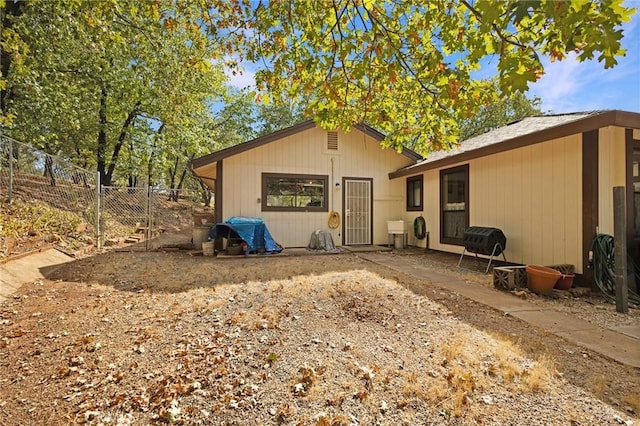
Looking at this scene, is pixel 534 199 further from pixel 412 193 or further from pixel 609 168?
pixel 412 193

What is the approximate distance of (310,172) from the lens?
9172mm

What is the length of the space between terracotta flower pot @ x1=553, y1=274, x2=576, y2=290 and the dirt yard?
31cm

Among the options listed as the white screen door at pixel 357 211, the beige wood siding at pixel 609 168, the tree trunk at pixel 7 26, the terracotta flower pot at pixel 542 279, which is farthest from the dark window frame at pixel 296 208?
the tree trunk at pixel 7 26

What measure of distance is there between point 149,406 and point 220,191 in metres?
6.86

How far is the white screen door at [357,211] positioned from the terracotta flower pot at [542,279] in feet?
17.8

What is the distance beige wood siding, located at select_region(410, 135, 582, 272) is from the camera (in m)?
4.86

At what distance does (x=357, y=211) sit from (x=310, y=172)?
189cm

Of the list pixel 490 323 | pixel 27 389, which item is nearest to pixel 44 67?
pixel 27 389

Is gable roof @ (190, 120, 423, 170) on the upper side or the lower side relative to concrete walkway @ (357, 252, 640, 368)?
upper

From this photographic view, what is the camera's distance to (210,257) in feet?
24.8

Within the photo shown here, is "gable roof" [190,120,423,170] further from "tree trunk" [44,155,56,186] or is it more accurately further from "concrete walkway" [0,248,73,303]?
"concrete walkway" [0,248,73,303]

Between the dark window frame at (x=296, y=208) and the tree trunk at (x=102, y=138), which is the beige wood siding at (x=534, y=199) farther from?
the tree trunk at (x=102, y=138)

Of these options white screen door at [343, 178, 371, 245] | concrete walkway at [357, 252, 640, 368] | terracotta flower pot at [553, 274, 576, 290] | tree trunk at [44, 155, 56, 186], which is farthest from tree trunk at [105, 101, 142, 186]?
terracotta flower pot at [553, 274, 576, 290]

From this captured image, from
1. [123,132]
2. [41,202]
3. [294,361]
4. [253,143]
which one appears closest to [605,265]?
[294,361]
